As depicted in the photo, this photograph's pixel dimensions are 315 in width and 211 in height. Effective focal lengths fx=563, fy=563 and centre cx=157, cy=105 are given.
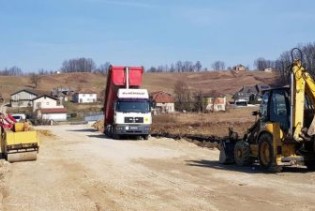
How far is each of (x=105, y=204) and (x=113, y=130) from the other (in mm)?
25083

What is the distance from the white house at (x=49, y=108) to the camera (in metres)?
118

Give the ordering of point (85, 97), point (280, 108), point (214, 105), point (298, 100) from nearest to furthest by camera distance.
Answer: point (298, 100) < point (280, 108) < point (214, 105) < point (85, 97)

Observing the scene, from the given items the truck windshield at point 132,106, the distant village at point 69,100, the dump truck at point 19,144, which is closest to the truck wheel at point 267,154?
the dump truck at point 19,144

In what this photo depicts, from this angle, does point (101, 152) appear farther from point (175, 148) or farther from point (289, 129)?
point (289, 129)

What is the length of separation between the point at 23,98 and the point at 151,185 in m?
141

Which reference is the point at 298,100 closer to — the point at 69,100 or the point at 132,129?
the point at 132,129

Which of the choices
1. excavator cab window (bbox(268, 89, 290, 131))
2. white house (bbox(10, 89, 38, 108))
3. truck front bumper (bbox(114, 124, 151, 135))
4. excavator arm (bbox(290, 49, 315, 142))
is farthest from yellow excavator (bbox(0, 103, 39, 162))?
white house (bbox(10, 89, 38, 108))

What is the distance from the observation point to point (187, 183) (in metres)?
14.3

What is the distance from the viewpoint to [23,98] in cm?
15025

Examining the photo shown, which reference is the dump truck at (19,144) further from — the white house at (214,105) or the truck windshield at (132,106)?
the white house at (214,105)

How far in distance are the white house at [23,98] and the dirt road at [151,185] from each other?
12815cm

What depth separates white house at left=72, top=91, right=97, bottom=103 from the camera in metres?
162

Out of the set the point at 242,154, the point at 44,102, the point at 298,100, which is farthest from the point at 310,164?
the point at 44,102

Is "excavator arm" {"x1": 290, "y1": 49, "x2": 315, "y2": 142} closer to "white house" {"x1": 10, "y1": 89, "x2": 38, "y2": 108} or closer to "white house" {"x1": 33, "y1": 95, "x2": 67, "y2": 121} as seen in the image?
"white house" {"x1": 33, "y1": 95, "x2": 67, "y2": 121}
